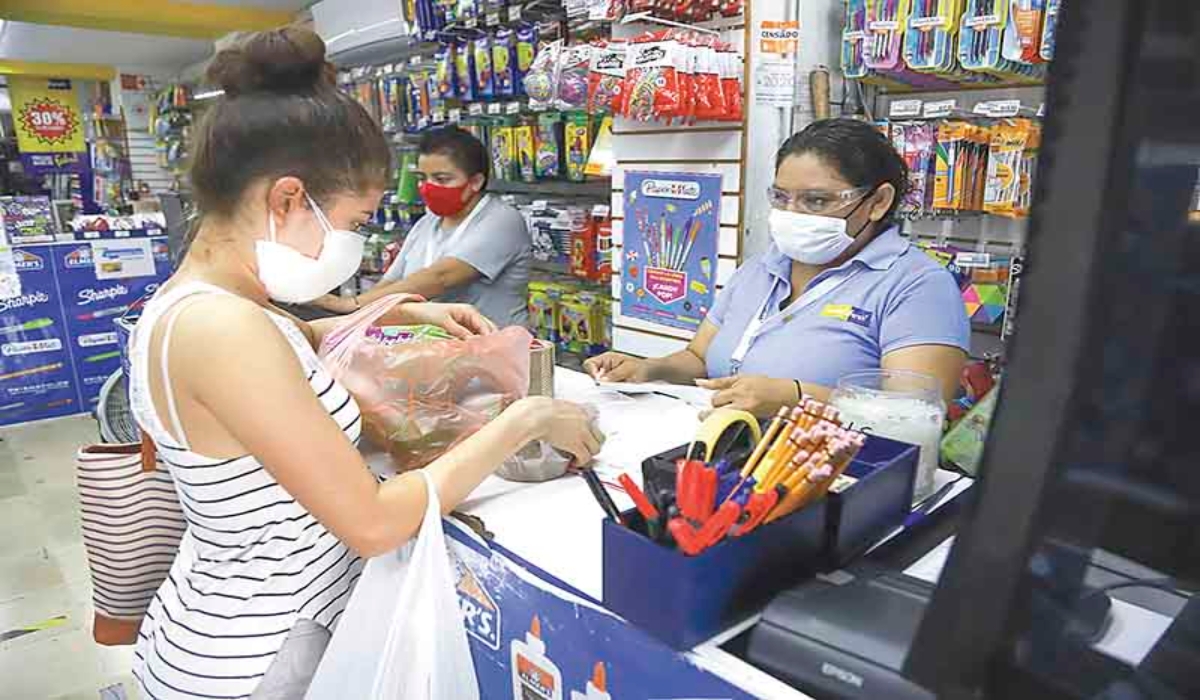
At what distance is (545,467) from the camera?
1302mm

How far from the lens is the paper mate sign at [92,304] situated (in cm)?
516


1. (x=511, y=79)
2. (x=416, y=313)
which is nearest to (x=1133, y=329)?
(x=416, y=313)

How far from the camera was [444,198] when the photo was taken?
323 centimetres

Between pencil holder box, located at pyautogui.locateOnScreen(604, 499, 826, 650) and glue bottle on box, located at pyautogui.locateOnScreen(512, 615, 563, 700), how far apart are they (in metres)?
0.21

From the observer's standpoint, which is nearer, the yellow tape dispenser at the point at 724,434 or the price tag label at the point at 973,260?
the yellow tape dispenser at the point at 724,434

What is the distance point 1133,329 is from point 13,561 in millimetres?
4202

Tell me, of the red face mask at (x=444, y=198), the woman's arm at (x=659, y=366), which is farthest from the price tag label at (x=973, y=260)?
the red face mask at (x=444, y=198)

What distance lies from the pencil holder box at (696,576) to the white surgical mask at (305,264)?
0.68 m

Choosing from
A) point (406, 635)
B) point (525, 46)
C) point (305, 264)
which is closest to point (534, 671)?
point (406, 635)

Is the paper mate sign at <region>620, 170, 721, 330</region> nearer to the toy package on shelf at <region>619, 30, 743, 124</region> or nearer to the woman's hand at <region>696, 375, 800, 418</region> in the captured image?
the toy package on shelf at <region>619, 30, 743, 124</region>

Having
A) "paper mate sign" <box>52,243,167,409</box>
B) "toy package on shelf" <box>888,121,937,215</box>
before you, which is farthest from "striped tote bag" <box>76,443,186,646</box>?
"paper mate sign" <box>52,243,167,409</box>

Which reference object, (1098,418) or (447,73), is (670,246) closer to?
(447,73)

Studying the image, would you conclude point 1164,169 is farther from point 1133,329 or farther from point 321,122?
point 321,122

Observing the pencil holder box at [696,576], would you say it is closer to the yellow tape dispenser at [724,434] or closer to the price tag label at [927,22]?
the yellow tape dispenser at [724,434]
